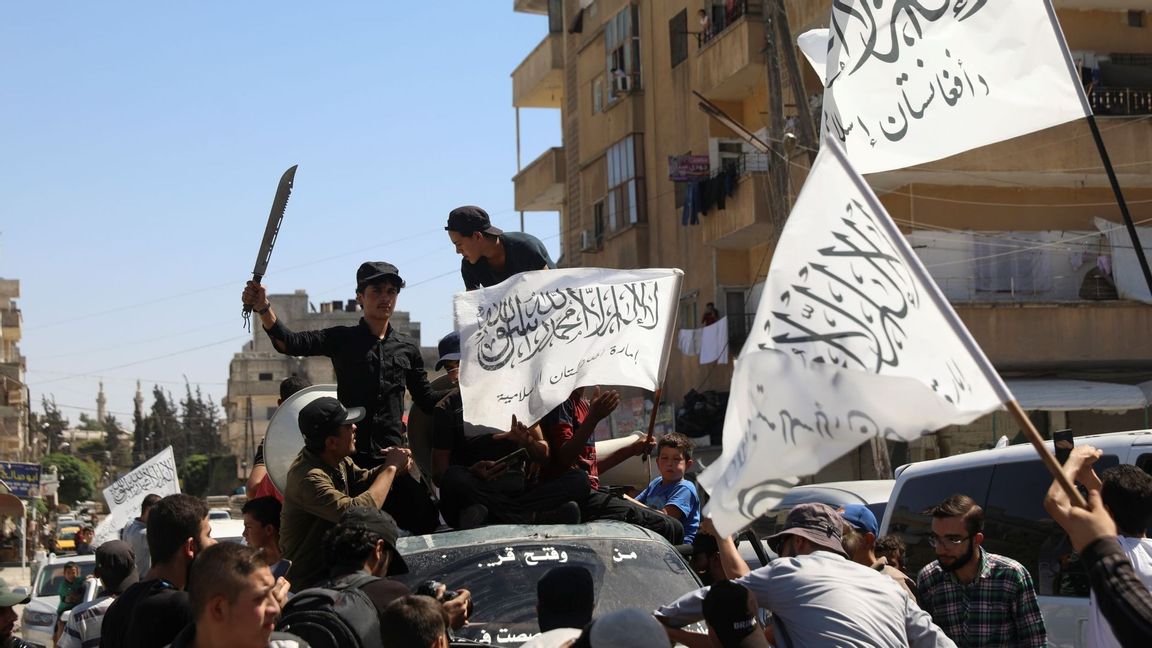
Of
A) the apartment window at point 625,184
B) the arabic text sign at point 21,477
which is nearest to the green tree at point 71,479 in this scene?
the arabic text sign at point 21,477

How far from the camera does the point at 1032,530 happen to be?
8.52m

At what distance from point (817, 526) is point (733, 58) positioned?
25.5 meters

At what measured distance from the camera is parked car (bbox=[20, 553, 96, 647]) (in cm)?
1902

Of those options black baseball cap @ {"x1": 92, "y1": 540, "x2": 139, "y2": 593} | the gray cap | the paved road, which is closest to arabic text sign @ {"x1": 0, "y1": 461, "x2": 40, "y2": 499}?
the paved road

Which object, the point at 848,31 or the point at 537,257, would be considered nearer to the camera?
the point at 848,31

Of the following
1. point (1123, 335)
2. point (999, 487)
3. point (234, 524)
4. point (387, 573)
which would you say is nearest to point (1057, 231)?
point (1123, 335)

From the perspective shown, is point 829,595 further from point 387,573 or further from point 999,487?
point 999,487

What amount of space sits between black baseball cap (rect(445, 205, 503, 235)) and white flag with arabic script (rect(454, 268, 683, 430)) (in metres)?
0.43

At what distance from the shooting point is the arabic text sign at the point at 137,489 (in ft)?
63.3

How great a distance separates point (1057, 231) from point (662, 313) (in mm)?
20433

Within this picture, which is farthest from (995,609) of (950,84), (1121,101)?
(1121,101)

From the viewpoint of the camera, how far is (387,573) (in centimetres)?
586

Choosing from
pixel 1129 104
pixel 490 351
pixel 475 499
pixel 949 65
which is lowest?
pixel 475 499

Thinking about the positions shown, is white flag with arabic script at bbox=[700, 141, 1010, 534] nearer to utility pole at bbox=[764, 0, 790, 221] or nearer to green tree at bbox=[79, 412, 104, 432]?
utility pole at bbox=[764, 0, 790, 221]
